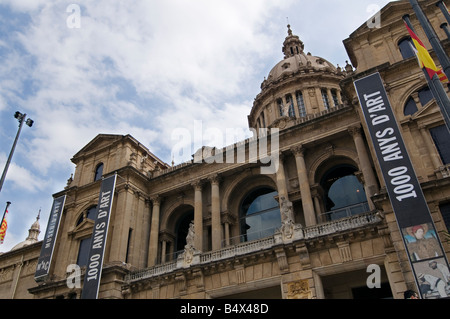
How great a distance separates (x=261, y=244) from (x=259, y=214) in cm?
565

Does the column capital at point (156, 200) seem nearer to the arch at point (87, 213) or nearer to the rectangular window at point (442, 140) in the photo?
the arch at point (87, 213)

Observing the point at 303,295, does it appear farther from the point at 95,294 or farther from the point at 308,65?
the point at 308,65

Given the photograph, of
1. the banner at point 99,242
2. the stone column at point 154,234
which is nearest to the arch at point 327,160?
the stone column at point 154,234

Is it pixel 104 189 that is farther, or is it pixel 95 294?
pixel 104 189

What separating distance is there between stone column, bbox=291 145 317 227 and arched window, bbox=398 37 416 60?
8.18 metres

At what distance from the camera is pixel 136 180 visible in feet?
96.8

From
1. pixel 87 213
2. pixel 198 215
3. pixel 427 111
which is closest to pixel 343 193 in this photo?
pixel 427 111

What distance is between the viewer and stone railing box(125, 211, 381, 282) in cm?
1981

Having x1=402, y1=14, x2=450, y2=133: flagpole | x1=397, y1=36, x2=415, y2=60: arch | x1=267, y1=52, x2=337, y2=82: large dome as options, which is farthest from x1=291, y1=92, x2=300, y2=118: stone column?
x1=402, y1=14, x2=450, y2=133: flagpole

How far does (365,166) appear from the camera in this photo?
875 inches

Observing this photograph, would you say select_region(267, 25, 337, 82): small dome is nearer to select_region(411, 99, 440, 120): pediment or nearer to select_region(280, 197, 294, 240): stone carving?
select_region(411, 99, 440, 120): pediment
